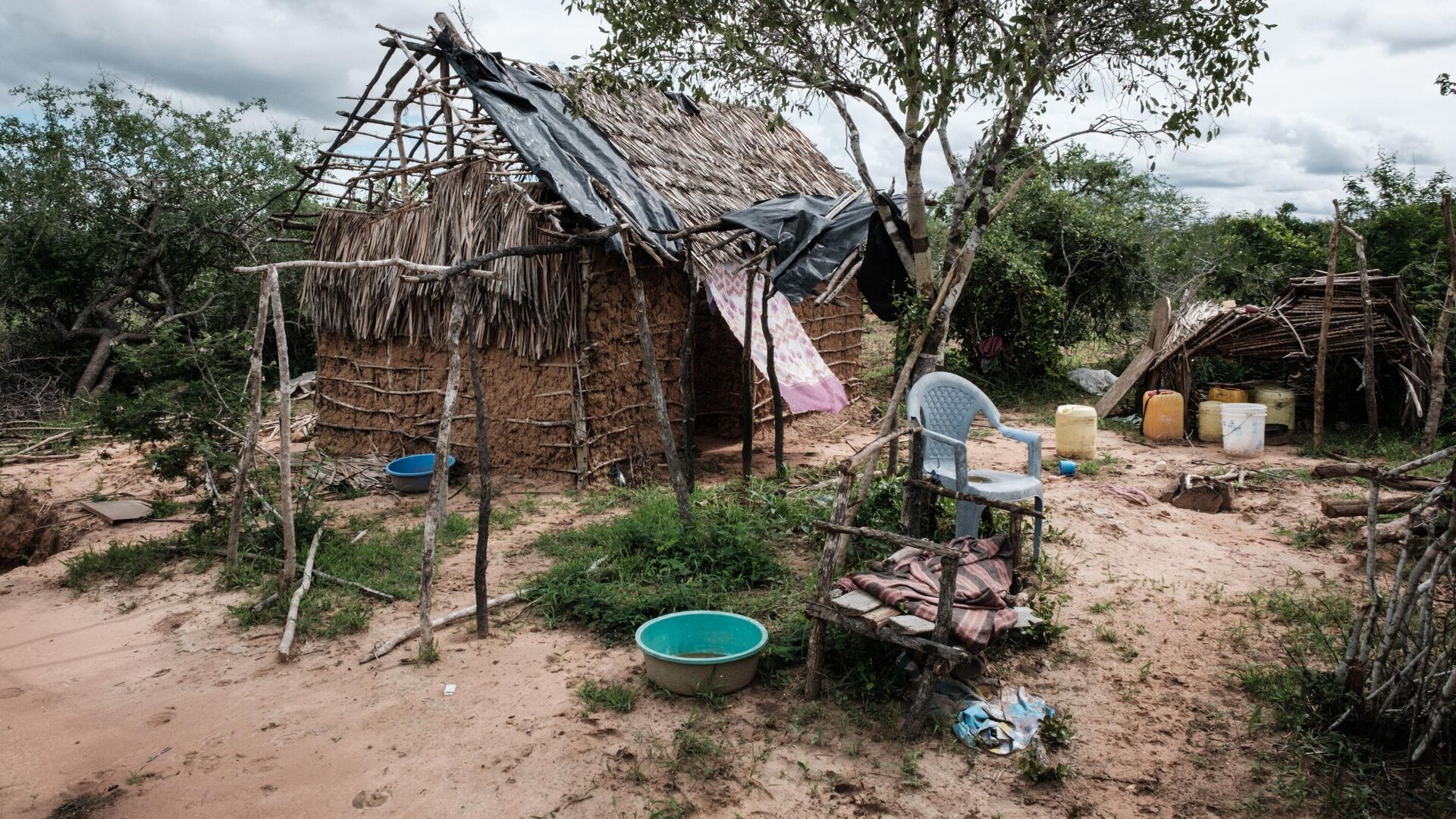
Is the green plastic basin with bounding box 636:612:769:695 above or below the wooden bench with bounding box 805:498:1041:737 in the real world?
below

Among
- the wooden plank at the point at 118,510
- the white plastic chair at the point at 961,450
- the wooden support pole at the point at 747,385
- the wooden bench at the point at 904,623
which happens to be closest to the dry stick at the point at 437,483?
the wooden bench at the point at 904,623

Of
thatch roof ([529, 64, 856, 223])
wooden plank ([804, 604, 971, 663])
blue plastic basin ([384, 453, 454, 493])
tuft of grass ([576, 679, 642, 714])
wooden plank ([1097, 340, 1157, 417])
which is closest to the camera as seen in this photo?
wooden plank ([804, 604, 971, 663])

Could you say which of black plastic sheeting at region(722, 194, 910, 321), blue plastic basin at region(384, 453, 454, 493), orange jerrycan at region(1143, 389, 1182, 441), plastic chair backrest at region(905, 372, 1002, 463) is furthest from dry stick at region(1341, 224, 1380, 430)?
blue plastic basin at region(384, 453, 454, 493)

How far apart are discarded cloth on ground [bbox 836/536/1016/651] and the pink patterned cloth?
3261mm

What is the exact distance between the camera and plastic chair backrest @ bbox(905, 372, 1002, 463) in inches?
192

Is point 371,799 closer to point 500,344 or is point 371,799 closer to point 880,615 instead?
point 880,615

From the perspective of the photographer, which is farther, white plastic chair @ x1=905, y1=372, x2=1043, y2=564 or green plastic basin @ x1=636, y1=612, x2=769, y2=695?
white plastic chair @ x1=905, y1=372, x2=1043, y2=564

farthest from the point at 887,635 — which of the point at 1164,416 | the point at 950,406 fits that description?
the point at 1164,416

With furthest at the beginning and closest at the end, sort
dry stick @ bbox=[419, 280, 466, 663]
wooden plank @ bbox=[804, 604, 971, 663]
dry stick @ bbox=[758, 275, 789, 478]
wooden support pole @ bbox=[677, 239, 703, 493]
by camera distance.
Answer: dry stick @ bbox=[758, 275, 789, 478]
wooden support pole @ bbox=[677, 239, 703, 493]
dry stick @ bbox=[419, 280, 466, 663]
wooden plank @ bbox=[804, 604, 971, 663]

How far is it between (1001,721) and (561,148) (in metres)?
5.50

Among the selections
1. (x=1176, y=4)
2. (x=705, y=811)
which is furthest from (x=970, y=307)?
(x=705, y=811)

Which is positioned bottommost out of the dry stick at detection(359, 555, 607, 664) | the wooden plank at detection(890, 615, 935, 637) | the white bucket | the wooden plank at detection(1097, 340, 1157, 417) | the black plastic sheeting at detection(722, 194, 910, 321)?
the dry stick at detection(359, 555, 607, 664)

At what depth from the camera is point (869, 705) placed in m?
3.42

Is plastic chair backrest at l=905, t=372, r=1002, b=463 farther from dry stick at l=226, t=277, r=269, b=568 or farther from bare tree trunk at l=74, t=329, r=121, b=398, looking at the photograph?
bare tree trunk at l=74, t=329, r=121, b=398
